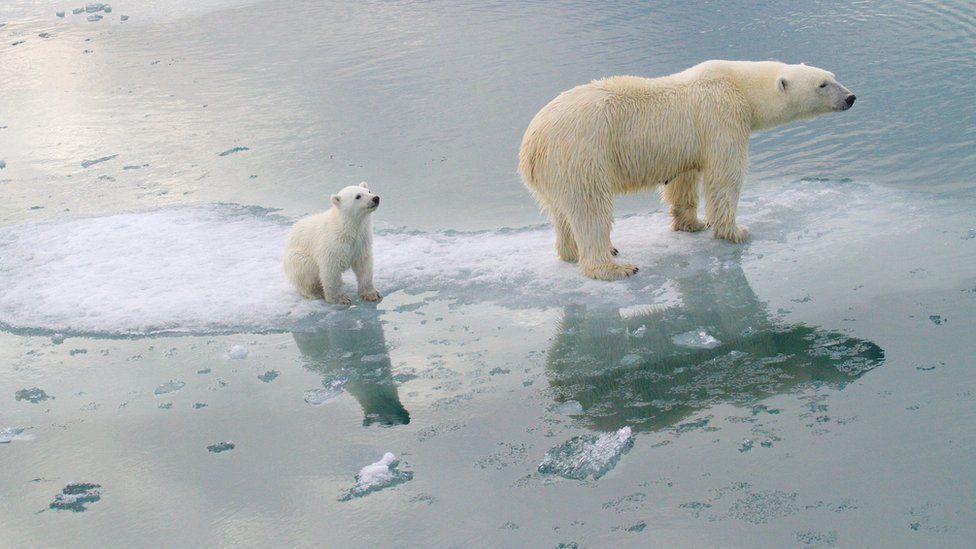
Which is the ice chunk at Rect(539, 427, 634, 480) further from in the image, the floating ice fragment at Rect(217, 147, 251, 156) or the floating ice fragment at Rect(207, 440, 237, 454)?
the floating ice fragment at Rect(217, 147, 251, 156)

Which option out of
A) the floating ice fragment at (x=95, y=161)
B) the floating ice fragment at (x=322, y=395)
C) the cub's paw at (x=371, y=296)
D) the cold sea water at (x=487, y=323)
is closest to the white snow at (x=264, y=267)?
the cold sea water at (x=487, y=323)

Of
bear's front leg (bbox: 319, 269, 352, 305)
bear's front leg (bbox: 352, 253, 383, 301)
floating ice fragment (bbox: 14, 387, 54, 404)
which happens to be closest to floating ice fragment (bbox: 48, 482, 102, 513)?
floating ice fragment (bbox: 14, 387, 54, 404)

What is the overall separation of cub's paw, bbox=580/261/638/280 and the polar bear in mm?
1348

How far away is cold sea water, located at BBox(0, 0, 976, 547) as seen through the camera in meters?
4.30

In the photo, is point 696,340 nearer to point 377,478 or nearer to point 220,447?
point 377,478

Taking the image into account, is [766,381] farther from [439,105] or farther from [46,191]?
[46,191]

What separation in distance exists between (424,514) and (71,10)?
12744 millimetres

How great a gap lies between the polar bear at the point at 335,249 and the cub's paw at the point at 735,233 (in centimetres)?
225

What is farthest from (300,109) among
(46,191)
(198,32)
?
(198,32)

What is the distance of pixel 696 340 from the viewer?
5.50 meters

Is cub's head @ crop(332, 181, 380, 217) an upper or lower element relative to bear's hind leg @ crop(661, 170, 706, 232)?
upper

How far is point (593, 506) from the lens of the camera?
420 centimetres

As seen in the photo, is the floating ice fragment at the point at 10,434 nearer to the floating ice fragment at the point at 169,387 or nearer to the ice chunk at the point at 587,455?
the floating ice fragment at the point at 169,387

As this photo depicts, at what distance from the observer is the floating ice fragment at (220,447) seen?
4.96 metres
